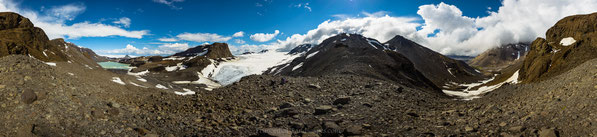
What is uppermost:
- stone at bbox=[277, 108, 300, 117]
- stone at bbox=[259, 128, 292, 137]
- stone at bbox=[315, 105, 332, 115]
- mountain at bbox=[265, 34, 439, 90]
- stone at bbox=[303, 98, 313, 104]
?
mountain at bbox=[265, 34, 439, 90]

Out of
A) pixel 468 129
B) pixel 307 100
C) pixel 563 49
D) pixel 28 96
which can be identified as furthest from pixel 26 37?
pixel 563 49

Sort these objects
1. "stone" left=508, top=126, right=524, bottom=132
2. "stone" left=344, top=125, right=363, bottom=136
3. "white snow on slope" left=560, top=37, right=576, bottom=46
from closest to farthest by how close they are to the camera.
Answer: "stone" left=508, top=126, right=524, bottom=132
"stone" left=344, top=125, right=363, bottom=136
"white snow on slope" left=560, top=37, right=576, bottom=46

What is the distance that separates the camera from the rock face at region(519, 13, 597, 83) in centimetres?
7143

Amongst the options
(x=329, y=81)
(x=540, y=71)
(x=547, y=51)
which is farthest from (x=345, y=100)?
(x=547, y=51)

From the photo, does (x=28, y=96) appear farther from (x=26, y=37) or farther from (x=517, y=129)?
(x=26, y=37)

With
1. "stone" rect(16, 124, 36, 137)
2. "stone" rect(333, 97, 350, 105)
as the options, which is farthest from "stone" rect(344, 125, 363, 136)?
"stone" rect(16, 124, 36, 137)

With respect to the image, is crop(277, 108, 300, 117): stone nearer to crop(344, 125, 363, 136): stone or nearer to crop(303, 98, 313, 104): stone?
crop(303, 98, 313, 104): stone

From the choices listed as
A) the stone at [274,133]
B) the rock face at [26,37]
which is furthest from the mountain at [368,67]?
the rock face at [26,37]

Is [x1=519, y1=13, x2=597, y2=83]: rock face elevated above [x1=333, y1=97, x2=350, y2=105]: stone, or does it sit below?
above

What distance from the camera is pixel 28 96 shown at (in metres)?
10.8

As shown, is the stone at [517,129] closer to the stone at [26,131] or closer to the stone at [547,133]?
the stone at [547,133]

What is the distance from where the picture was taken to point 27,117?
9766 mm

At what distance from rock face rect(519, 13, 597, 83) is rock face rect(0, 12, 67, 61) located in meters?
146

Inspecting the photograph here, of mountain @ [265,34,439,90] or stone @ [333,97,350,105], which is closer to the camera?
stone @ [333,97,350,105]
